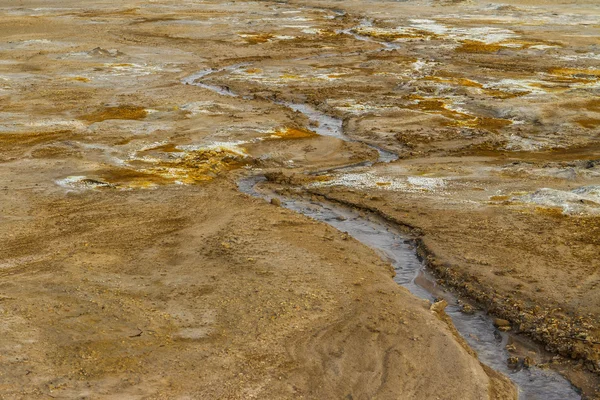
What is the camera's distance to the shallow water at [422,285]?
9484 millimetres

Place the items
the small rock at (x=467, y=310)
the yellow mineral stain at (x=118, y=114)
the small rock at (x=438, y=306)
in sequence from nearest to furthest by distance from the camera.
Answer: the small rock at (x=438, y=306) < the small rock at (x=467, y=310) < the yellow mineral stain at (x=118, y=114)

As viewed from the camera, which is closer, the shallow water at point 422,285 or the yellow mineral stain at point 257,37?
the shallow water at point 422,285

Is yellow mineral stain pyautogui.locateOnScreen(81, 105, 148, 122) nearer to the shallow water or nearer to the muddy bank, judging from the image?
the shallow water

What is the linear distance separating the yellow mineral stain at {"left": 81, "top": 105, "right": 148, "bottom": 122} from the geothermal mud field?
0.56ft

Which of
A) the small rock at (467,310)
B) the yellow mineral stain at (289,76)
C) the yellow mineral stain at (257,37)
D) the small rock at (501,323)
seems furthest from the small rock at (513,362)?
the yellow mineral stain at (257,37)

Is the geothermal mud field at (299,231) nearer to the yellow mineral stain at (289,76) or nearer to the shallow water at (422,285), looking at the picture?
the shallow water at (422,285)

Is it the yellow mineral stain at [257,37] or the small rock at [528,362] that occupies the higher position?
the small rock at [528,362]

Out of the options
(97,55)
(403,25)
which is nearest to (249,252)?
(97,55)

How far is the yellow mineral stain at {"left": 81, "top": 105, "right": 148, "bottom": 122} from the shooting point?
22562 mm

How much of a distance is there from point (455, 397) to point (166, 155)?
12.0m

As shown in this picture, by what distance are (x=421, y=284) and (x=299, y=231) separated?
109 inches

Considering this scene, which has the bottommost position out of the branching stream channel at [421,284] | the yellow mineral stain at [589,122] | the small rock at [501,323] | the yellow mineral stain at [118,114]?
the branching stream channel at [421,284]

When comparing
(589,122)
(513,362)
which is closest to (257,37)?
(589,122)

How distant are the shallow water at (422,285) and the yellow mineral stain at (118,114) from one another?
6.93 meters
